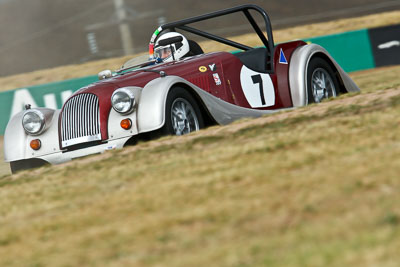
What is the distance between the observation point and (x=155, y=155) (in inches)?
211

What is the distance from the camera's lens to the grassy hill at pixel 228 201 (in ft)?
9.50

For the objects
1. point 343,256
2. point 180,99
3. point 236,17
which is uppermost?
point 236,17

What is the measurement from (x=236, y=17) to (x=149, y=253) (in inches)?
1430

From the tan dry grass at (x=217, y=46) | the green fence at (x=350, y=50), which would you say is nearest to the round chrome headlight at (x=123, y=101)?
the green fence at (x=350, y=50)

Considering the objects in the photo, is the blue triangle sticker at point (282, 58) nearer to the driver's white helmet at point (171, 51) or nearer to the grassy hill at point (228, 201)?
the driver's white helmet at point (171, 51)

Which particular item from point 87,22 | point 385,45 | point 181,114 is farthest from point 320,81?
point 87,22

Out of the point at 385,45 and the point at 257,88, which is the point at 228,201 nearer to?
the point at 257,88

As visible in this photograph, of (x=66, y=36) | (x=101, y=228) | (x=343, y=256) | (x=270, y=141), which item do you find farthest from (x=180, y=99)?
(x=66, y=36)

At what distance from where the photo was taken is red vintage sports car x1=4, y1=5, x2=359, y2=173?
6160 mm

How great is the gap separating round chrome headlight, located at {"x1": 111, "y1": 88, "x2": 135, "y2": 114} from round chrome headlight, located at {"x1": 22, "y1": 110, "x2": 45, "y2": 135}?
0.88 metres

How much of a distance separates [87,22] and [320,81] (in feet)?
132

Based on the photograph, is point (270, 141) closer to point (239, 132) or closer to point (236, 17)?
point (239, 132)

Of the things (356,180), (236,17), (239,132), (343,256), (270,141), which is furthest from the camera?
(236,17)

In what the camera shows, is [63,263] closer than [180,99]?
Yes
